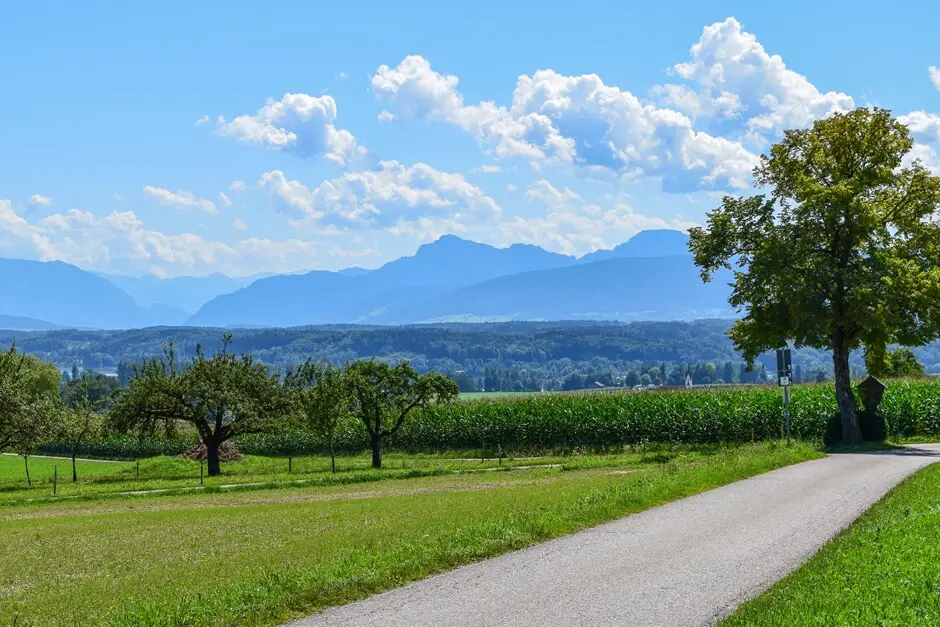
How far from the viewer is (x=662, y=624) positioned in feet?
32.8

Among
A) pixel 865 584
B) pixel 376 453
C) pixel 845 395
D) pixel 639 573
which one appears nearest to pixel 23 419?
pixel 376 453

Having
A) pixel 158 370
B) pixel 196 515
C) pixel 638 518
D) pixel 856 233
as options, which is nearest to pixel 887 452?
pixel 856 233

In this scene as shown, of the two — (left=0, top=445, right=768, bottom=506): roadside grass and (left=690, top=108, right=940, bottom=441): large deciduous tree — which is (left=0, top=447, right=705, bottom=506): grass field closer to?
(left=0, top=445, right=768, bottom=506): roadside grass

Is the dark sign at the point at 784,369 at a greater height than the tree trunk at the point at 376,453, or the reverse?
the dark sign at the point at 784,369

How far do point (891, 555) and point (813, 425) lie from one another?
3488 cm

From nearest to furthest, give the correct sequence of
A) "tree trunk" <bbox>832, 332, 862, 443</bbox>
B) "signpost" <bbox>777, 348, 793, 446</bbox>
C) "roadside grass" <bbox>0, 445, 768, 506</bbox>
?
"signpost" <bbox>777, 348, 793, 446</bbox>, "tree trunk" <bbox>832, 332, 862, 443</bbox>, "roadside grass" <bbox>0, 445, 768, 506</bbox>

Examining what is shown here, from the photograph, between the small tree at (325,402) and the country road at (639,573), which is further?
the small tree at (325,402)

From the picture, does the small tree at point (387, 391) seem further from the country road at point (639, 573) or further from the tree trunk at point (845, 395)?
the country road at point (639, 573)

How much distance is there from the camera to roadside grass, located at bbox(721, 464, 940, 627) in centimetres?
948

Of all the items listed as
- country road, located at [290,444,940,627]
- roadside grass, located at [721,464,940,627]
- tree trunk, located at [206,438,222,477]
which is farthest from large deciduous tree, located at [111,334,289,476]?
roadside grass, located at [721,464,940,627]

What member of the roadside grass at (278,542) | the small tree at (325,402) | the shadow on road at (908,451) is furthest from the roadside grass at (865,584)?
the small tree at (325,402)

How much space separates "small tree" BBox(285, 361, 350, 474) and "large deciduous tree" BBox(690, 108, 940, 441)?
781 inches

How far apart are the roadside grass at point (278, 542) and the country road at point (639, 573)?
62cm

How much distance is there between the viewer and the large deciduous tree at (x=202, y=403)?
49.8 metres
